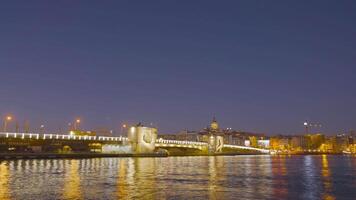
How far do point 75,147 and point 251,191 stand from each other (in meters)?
105

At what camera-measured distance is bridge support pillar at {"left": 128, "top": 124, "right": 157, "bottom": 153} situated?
10686cm

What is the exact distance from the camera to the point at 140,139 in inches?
4232

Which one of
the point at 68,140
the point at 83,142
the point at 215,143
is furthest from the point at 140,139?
the point at 215,143

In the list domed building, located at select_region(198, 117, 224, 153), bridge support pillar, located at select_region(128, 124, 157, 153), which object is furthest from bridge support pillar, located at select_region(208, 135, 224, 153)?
bridge support pillar, located at select_region(128, 124, 157, 153)

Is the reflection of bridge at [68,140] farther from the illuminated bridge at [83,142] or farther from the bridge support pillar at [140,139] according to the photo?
the bridge support pillar at [140,139]

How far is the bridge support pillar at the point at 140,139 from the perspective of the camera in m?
107

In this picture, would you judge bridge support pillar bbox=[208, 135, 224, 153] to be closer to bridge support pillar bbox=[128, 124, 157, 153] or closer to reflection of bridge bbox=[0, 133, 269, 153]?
reflection of bridge bbox=[0, 133, 269, 153]

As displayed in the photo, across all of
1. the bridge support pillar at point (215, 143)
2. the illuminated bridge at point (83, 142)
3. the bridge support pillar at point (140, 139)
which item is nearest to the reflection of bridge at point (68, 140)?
the illuminated bridge at point (83, 142)

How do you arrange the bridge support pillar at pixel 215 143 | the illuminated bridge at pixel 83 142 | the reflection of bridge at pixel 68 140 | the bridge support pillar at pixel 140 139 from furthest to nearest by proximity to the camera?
the bridge support pillar at pixel 215 143
the bridge support pillar at pixel 140 139
the illuminated bridge at pixel 83 142
the reflection of bridge at pixel 68 140

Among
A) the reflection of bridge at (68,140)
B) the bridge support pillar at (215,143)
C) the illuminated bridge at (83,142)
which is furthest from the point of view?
the bridge support pillar at (215,143)

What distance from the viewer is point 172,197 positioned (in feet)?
72.8

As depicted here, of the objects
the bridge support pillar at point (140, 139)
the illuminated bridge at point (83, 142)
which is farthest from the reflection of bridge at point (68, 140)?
the bridge support pillar at point (140, 139)

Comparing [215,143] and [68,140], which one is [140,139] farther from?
[215,143]

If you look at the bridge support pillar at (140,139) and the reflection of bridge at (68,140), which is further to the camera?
the bridge support pillar at (140,139)
